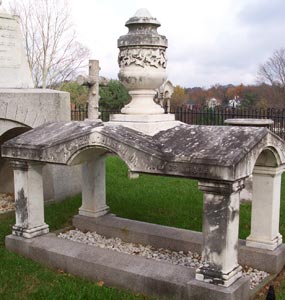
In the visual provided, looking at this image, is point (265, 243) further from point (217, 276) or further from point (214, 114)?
point (214, 114)

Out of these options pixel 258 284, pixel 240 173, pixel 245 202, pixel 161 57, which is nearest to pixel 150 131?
pixel 161 57

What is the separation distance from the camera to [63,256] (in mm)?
5168

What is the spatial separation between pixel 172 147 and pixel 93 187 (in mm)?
2592

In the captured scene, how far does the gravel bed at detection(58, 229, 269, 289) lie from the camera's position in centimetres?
511

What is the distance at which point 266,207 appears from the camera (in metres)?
5.19

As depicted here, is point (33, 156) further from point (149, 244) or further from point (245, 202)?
point (245, 202)

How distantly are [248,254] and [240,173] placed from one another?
173 centimetres

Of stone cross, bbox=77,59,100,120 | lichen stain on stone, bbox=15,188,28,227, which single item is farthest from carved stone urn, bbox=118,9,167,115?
stone cross, bbox=77,59,100,120

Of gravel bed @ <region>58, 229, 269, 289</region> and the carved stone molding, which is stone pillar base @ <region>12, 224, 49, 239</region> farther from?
the carved stone molding

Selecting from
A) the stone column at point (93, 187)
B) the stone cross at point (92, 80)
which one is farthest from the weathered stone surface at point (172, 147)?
the stone cross at point (92, 80)

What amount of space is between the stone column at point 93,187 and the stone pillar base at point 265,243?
250cm

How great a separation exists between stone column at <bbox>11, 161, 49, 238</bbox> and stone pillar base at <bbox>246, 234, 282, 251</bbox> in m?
2.85

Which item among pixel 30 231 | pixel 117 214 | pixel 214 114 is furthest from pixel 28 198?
pixel 214 114

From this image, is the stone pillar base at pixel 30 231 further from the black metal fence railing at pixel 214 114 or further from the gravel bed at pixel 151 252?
the black metal fence railing at pixel 214 114
